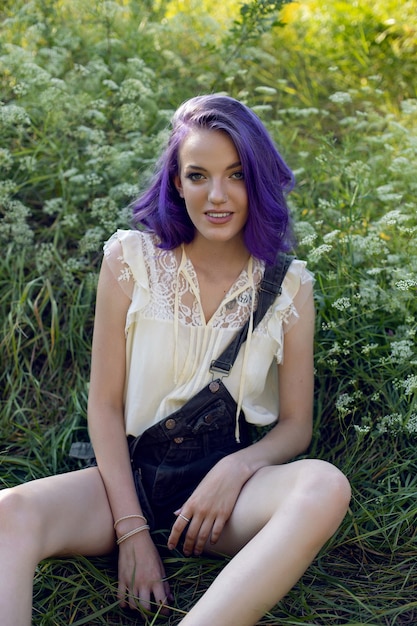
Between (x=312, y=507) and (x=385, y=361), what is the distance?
32.1 inches

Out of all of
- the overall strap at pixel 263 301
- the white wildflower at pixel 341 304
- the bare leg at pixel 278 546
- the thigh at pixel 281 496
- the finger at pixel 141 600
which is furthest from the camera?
the white wildflower at pixel 341 304

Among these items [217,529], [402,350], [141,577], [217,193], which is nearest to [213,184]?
[217,193]

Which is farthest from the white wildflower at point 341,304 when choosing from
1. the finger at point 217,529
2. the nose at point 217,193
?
the finger at point 217,529

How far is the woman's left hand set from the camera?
2.02 meters

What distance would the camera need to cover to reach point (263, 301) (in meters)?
2.24

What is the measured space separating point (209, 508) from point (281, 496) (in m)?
0.23

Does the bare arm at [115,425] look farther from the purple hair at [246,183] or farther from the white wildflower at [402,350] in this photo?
the white wildflower at [402,350]

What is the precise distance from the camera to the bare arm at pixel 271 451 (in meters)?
2.02

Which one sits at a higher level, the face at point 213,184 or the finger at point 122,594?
the face at point 213,184

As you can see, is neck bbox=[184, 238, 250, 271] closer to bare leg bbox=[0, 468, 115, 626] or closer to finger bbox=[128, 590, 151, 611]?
bare leg bbox=[0, 468, 115, 626]

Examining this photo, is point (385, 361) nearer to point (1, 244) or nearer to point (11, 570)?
point (11, 570)

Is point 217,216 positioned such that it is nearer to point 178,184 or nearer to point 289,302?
point 178,184

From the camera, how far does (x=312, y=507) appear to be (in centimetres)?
179

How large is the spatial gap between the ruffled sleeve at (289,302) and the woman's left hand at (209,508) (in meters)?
0.38
